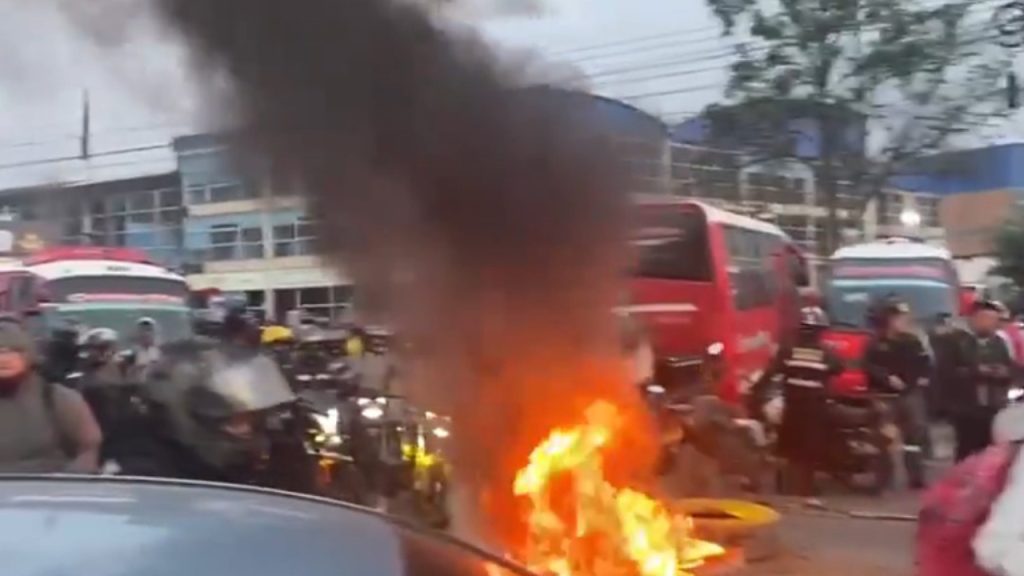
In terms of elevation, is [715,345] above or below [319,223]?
below

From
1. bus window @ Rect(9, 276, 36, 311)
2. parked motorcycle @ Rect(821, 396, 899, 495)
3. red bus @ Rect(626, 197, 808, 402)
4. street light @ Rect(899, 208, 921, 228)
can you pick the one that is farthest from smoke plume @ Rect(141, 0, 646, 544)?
street light @ Rect(899, 208, 921, 228)

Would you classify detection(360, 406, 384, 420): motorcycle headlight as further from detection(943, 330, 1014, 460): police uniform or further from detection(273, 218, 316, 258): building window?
detection(943, 330, 1014, 460): police uniform

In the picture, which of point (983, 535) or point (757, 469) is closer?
point (983, 535)

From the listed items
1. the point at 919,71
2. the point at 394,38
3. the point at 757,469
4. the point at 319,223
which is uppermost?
the point at 919,71

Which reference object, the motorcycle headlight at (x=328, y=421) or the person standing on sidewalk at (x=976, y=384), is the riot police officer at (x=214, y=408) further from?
the person standing on sidewalk at (x=976, y=384)

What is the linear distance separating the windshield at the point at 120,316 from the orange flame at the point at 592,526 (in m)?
11.6

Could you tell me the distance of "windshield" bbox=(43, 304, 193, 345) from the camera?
17.4 meters

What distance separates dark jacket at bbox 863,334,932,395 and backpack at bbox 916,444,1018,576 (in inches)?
310

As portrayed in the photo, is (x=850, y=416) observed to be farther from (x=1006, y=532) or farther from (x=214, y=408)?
(x=1006, y=532)

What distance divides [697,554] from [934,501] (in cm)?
302

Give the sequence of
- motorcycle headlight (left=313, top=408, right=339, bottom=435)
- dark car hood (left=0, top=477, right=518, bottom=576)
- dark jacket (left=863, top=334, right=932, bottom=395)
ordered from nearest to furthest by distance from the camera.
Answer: dark car hood (left=0, top=477, right=518, bottom=576) → motorcycle headlight (left=313, top=408, right=339, bottom=435) → dark jacket (left=863, top=334, right=932, bottom=395)

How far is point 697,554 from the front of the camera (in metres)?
6.34

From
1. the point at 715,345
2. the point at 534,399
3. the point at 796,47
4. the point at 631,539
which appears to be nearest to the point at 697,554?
the point at 631,539

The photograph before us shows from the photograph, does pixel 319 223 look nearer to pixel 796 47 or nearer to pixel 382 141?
pixel 382 141
